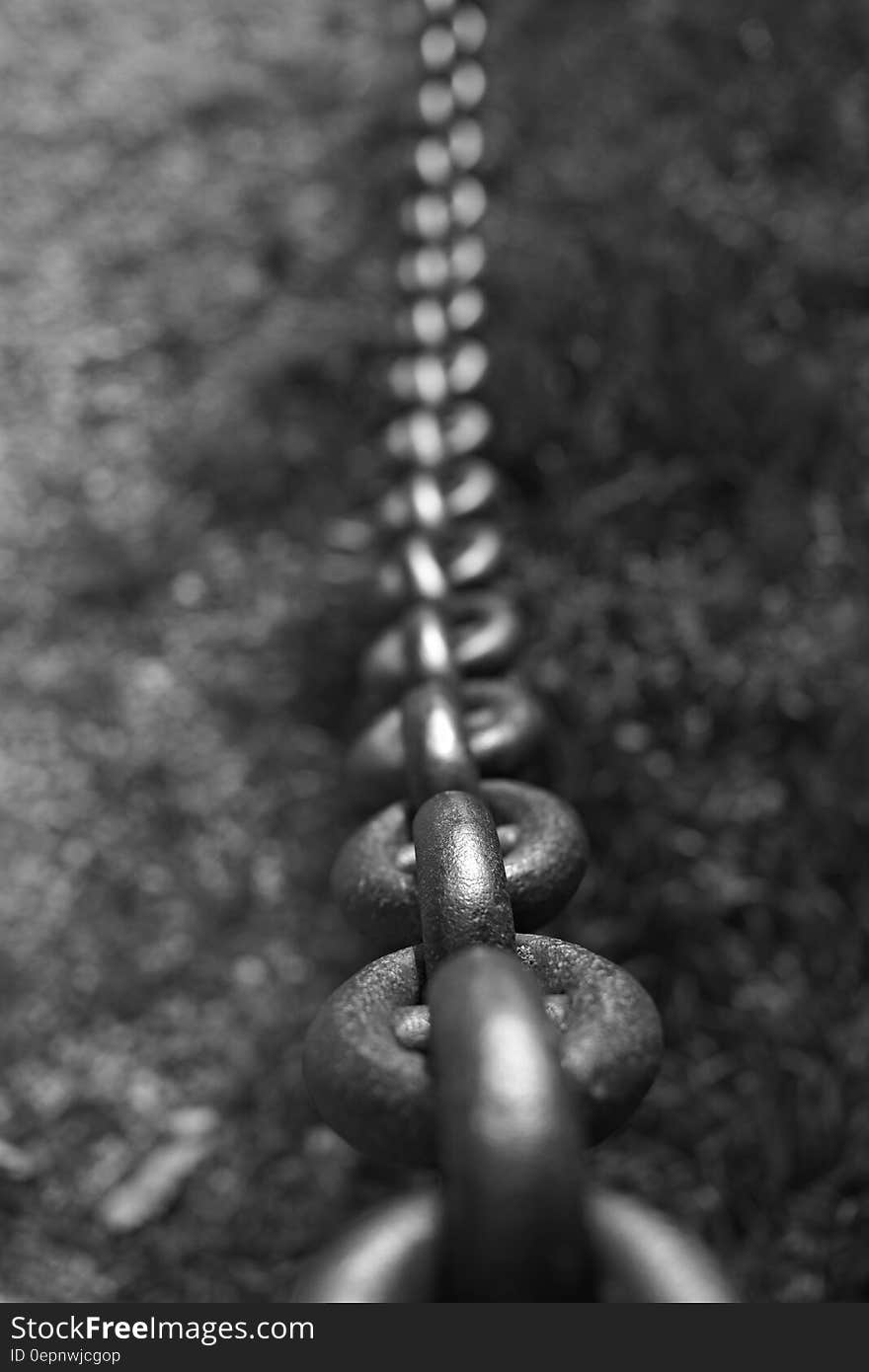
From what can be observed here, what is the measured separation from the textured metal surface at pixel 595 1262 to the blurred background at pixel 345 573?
21.3 inches

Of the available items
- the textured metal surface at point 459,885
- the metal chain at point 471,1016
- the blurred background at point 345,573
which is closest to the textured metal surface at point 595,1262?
the metal chain at point 471,1016

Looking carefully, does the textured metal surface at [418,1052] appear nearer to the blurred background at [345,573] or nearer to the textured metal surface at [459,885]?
the textured metal surface at [459,885]

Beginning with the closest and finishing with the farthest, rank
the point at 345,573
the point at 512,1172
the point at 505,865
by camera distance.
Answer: the point at 512,1172 → the point at 505,865 → the point at 345,573

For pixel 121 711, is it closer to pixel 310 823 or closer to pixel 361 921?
pixel 310 823

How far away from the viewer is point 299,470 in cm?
159

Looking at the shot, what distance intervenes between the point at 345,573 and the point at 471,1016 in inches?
38.1

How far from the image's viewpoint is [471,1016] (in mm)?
546

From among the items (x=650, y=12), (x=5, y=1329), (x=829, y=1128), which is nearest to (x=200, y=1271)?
(x=5, y=1329)

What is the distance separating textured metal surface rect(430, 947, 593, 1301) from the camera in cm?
50

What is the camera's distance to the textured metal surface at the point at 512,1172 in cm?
50

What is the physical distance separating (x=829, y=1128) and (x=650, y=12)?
1671 millimetres

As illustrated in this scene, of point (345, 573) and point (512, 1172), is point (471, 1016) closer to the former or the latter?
point (512, 1172)

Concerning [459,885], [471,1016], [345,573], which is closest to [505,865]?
[459,885]

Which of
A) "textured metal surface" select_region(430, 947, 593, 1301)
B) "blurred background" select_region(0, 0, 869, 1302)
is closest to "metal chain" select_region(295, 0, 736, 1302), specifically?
"textured metal surface" select_region(430, 947, 593, 1301)
